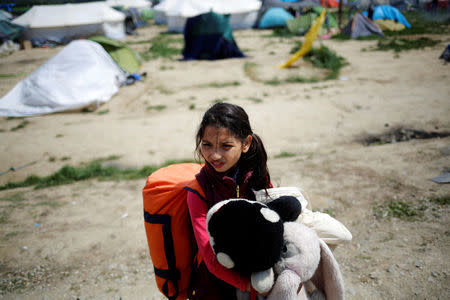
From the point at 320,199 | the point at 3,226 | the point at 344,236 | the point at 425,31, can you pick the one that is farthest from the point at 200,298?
the point at 425,31

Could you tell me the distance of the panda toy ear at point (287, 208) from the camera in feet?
4.61

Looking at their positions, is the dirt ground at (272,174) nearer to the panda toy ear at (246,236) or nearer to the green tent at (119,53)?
the panda toy ear at (246,236)

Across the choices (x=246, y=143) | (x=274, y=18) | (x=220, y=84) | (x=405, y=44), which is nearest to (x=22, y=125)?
(x=220, y=84)

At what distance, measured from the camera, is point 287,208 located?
4.61 ft

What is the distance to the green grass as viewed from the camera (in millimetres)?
5115

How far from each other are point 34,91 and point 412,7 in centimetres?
2581

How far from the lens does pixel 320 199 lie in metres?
3.65

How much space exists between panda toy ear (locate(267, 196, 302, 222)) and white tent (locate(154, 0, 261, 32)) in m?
22.3

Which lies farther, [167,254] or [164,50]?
[164,50]

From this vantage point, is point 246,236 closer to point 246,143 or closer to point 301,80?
point 246,143

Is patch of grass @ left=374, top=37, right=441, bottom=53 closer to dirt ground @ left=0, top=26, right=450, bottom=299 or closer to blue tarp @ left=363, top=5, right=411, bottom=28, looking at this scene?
dirt ground @ left=0, top=26, right=450, bottom=299

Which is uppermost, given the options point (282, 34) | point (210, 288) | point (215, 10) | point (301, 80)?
point (215, 10)

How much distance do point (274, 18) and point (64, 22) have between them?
14514mm

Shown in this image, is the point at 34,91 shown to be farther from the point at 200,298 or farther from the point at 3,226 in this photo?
the point at 200,298
